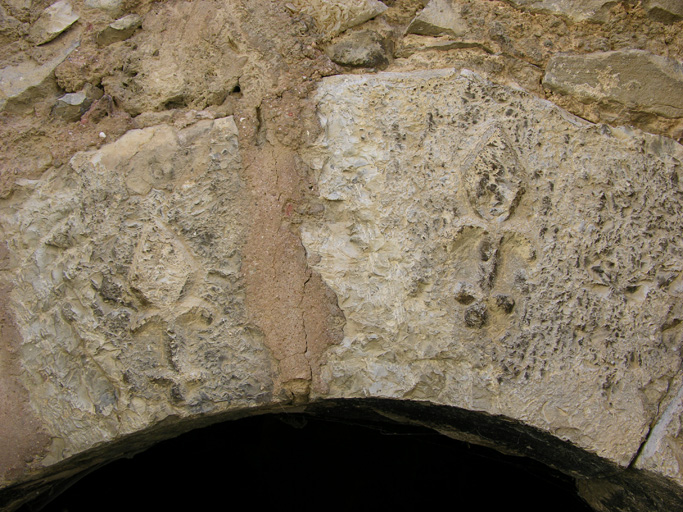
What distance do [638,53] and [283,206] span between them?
0.67 meters

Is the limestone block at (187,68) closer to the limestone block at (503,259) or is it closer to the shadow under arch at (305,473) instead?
the limestone block at (503,259)

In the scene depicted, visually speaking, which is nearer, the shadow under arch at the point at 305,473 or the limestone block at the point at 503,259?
the limestone block at the point at 503,259

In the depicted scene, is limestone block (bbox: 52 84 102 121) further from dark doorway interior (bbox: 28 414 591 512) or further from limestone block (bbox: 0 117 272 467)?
dark doorway interior (bbox: 28 414 591 512)

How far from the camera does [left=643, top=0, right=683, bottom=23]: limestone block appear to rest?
1.04m

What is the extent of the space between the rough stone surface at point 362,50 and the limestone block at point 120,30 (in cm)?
38

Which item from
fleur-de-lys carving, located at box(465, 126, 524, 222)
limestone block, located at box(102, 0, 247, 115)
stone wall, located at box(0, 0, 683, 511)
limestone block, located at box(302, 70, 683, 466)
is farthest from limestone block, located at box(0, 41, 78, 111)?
fleur-de-lys carving, located at box(465, 126, 524, 222)

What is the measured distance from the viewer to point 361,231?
102cm

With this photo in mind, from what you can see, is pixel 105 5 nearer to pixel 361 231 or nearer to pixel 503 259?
pixel 361 231

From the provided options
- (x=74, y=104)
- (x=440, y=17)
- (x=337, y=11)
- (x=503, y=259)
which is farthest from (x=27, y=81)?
(x=503, y=259)

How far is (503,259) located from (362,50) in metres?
0.45

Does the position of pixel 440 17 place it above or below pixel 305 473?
above

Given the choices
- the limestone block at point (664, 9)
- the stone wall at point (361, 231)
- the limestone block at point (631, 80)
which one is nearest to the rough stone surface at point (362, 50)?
the stone wall at point (361, 231)

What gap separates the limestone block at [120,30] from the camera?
1119 mm

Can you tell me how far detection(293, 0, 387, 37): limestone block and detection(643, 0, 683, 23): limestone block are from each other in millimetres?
468
